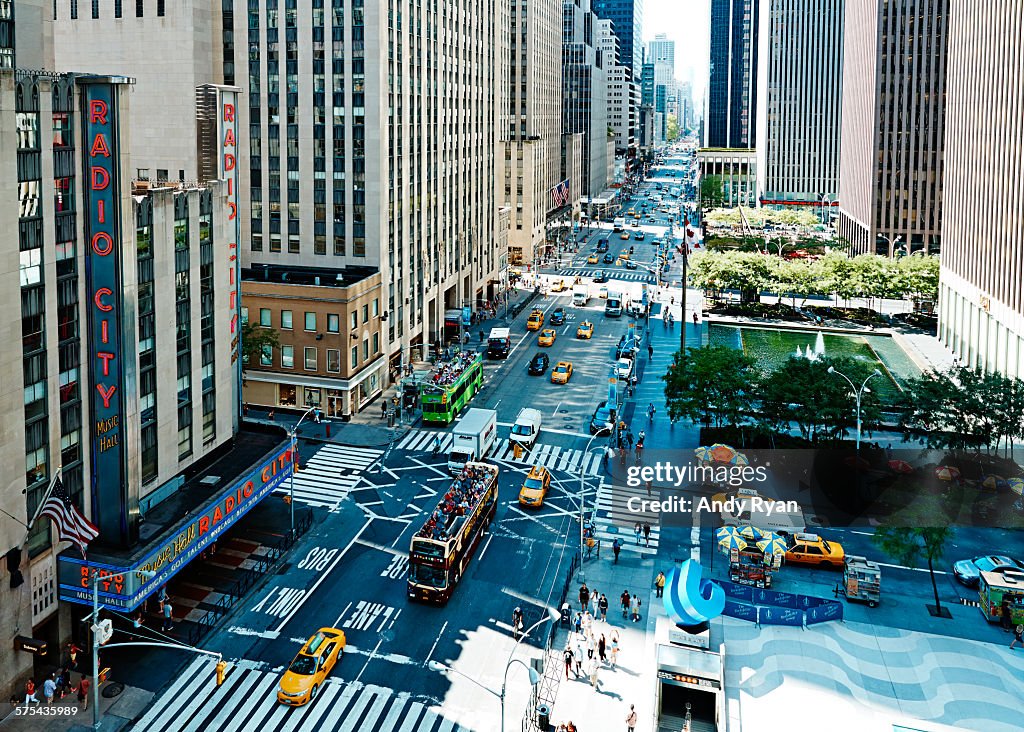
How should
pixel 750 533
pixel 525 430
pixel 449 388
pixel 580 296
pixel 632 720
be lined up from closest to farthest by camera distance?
pixel 632 720 → pixel 750 533 → pixel 525 430 → pixel 449 388 → pixel 580 296

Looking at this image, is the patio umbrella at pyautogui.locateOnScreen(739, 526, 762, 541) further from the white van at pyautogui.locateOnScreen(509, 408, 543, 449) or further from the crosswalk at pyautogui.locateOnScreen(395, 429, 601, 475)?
the white van at pyautogui.locateOnScreen(509, 408, 543, 449)

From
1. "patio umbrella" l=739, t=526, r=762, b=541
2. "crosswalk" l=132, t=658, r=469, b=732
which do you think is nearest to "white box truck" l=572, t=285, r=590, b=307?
"patio umbrella" l=739, t=526, r=762, b=541

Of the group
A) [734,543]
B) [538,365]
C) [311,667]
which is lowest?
[311,667]

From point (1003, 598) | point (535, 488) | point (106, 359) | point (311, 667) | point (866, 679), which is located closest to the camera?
point (866, 679)

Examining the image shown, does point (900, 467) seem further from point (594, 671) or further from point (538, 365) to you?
point (538, 365)

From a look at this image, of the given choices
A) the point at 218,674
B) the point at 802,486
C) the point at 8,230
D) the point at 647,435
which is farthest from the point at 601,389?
the point at 8,230

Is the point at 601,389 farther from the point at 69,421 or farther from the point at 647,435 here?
the point at 69,421

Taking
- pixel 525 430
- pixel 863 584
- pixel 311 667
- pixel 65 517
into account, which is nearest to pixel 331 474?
A: pixel 525 430
